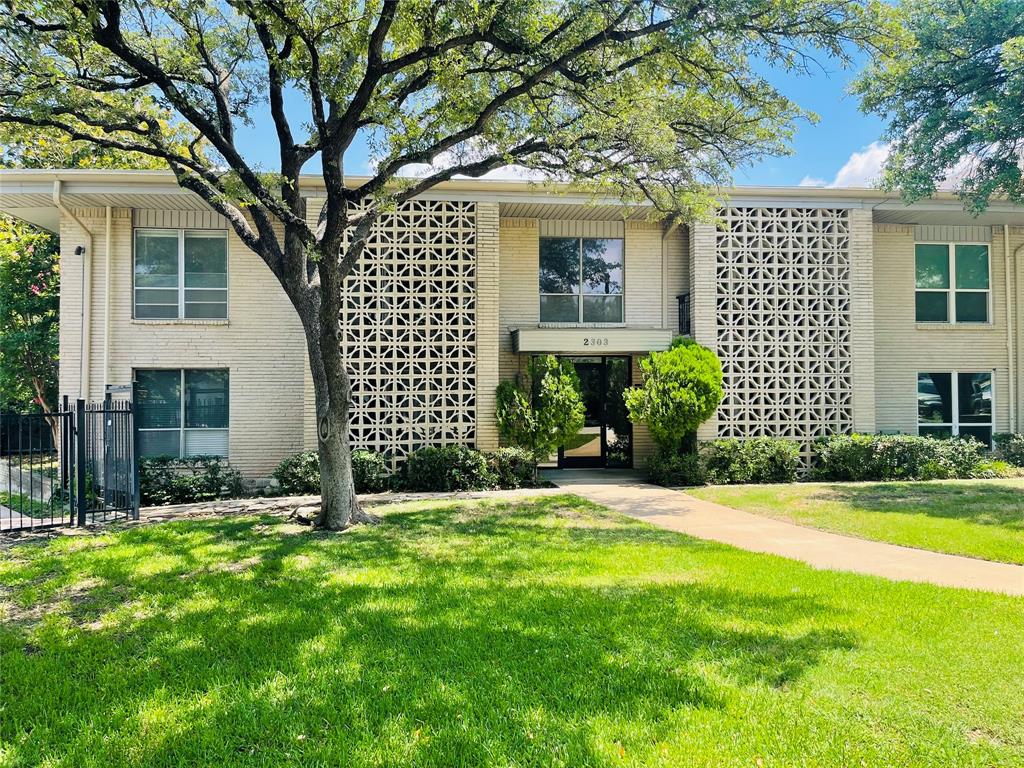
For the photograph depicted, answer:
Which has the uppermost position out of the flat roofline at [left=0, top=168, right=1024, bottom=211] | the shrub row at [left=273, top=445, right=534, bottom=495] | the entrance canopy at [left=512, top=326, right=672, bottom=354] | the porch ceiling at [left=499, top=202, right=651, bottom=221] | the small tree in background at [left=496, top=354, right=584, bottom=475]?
the flat roofline at [left=0, top=168, right=1024, bottom=211]

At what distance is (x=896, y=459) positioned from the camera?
1290cm

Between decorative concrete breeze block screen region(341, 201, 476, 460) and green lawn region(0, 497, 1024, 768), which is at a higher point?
decorative concrete breeze block screen region(341, 201, 476, 460)

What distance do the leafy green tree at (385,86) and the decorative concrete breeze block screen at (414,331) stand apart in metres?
3.00

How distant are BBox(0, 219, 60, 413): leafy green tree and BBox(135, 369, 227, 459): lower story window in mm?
6595

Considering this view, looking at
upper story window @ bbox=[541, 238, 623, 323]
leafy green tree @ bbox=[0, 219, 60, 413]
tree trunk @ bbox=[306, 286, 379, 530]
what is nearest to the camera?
tree trunk @ bbox=[306, 286, 379, 530]

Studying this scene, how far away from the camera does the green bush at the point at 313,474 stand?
11781mm

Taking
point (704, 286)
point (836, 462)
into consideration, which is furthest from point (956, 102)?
point (836, 462)

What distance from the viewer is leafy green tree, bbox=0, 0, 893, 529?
277 inches

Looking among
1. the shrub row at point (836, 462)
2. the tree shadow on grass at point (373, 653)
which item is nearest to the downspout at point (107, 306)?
the tree shadow on grass at point (373, 653)

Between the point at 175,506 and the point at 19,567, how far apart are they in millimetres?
4729

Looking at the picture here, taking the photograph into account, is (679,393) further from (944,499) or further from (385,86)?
(385,86)

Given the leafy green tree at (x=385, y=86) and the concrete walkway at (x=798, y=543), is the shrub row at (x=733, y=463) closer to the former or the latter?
the concrete walkway at (x=798, y=543)

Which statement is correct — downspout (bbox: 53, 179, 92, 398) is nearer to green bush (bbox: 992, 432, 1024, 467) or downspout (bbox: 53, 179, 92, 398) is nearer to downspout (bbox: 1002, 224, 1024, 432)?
green bush (bbox: 992, 432, 1024, 467)

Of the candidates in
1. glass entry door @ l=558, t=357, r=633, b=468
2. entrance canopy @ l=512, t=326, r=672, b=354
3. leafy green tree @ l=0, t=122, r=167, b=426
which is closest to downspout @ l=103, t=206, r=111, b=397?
leafy green tree @ l=0, t=122, r=167, b=426
